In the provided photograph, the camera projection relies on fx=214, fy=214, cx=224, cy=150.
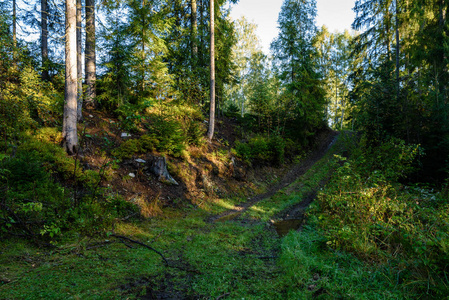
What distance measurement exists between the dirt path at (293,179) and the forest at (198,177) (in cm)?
19

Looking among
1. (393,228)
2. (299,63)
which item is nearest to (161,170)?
(393,228)

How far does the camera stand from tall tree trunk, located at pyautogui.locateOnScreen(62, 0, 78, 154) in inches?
268

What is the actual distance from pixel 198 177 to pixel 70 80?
6235 millimetres

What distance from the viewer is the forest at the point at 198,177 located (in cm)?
342

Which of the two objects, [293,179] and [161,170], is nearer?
[161,170]

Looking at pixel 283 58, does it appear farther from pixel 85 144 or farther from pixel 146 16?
pixel 85 144

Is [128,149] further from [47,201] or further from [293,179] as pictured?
[293,179]

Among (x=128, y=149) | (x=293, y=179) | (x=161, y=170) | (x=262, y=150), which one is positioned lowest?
(x=293, y=179)

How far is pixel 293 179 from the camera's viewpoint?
14484 mm

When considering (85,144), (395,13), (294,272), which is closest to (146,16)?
(85,144)

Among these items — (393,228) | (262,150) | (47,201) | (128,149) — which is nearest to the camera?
(393,228)

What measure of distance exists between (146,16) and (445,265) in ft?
46.8

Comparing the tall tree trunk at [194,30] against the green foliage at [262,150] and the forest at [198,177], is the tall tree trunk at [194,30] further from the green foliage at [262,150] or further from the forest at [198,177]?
the green foliage at [262,150]

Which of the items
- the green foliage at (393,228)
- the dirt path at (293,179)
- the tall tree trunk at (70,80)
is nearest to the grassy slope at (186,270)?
the green foliage at (393,228)
